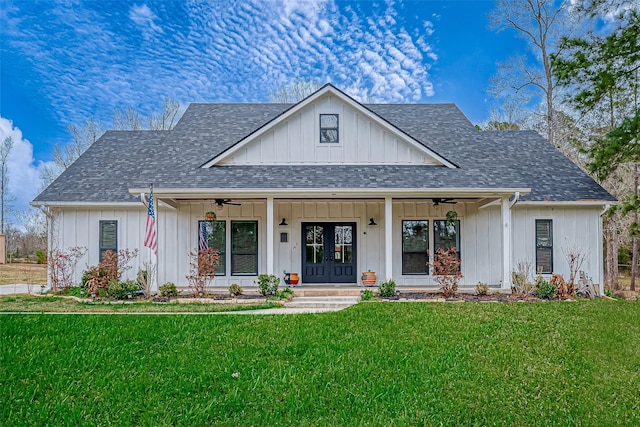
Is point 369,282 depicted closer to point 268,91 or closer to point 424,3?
point 424,3

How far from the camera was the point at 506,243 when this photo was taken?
37.0ft

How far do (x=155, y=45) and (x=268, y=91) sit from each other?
12720mm

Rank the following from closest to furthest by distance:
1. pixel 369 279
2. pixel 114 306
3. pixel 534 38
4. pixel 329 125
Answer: pixel 114 306, pixel 369 279, pixel 329 125, pixel 534 38

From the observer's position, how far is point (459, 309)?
8.77 meters

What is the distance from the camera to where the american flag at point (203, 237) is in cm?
1251

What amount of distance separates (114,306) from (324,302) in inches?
201

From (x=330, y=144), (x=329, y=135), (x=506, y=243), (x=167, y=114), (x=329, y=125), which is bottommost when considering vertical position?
→ (x=506, y=243)

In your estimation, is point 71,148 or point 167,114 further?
point 167,114

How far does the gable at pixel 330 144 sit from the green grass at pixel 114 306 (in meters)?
4.48

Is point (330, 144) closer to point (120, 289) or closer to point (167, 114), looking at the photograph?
point (120, 289)

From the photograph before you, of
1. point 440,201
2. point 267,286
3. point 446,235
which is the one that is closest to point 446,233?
point 446,235

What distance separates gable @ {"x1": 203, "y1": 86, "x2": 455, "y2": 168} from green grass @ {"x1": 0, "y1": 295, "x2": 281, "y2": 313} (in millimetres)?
4481

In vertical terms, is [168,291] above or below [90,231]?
below

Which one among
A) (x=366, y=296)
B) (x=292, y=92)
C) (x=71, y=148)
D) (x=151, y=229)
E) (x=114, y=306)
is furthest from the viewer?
(x=292, y=92)
